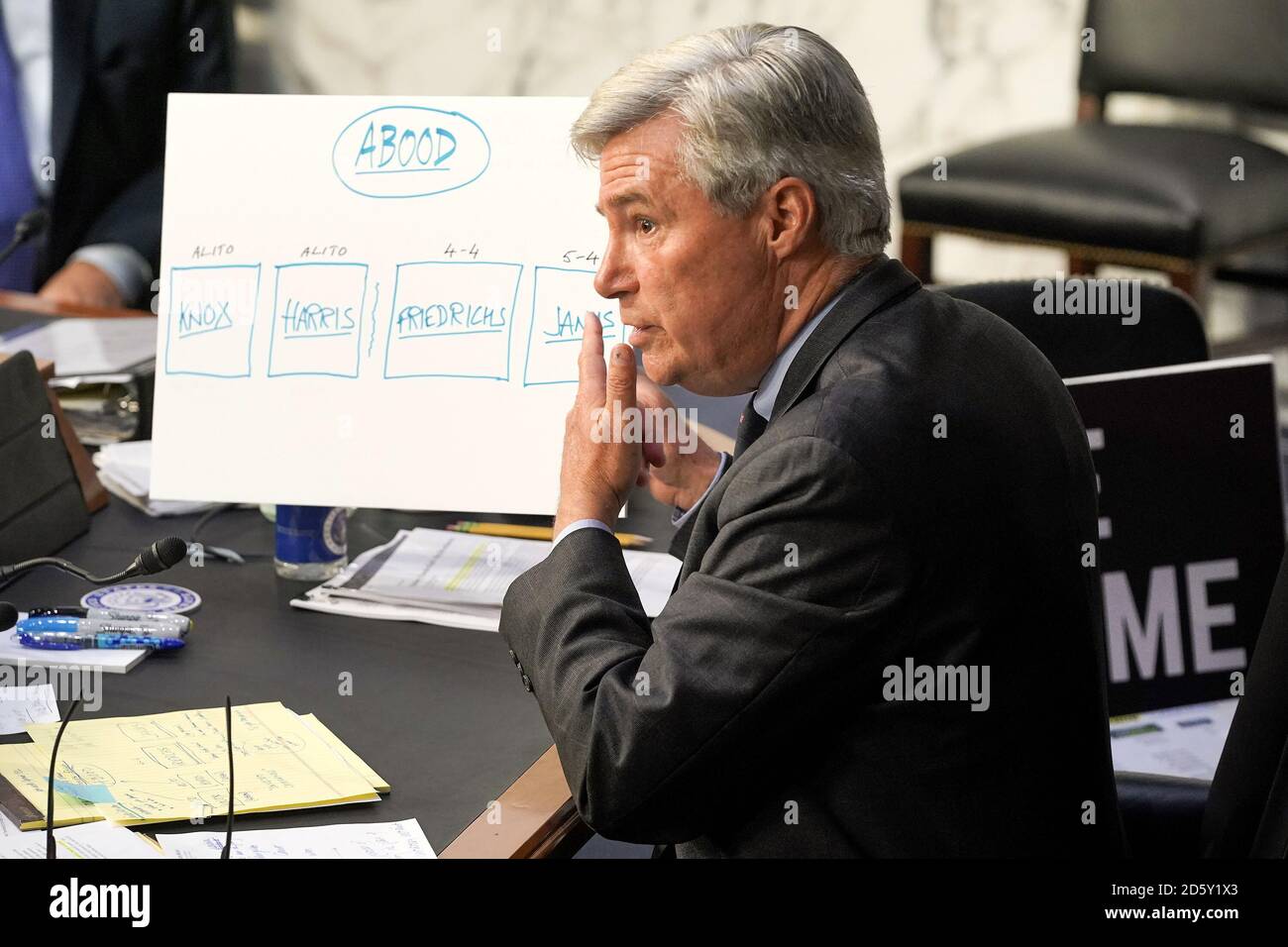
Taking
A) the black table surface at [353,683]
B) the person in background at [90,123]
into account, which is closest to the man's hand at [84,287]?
the person in background at [90,123]

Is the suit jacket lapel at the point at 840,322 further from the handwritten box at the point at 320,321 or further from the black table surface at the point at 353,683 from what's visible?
the handwritten box at the point at 320,321

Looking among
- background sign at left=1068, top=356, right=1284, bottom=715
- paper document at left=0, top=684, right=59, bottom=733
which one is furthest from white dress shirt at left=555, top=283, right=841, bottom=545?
background sign at left=1068, top=356, right=1284, bottom=715

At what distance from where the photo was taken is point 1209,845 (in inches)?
54.7

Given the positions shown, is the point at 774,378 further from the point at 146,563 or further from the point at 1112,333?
the point at 1112,333

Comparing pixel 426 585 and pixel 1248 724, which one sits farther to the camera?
pixel 426 585

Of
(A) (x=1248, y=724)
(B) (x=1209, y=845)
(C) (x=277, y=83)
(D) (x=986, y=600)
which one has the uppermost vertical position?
(C) (x=277, y=83)

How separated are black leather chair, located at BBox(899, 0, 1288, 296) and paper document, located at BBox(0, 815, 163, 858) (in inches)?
99.4

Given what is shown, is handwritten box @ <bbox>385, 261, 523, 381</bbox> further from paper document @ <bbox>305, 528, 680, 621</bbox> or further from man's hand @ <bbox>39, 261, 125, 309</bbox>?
man's hand @ <bbox>39, 261, 125, 309</bbox>

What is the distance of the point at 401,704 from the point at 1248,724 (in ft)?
2.40
